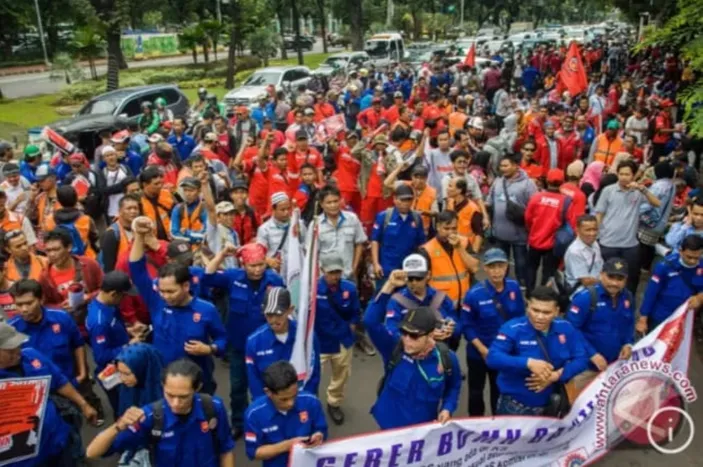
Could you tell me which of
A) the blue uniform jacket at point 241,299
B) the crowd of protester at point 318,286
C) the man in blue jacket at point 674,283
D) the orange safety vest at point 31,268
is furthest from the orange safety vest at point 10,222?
the man in blue jacket at point 674,283

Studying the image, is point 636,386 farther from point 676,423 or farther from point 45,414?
point 45,414

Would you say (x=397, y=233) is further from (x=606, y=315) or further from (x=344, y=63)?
(x=344, y=63)

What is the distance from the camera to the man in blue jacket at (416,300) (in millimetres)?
4441

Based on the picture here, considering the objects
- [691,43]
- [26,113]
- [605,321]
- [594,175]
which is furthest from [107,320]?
[26,113]

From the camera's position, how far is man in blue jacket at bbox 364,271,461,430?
3775 millimetres

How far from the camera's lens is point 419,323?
3750 millimetres

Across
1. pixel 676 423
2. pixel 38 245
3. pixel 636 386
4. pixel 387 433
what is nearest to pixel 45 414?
pixel 387 433

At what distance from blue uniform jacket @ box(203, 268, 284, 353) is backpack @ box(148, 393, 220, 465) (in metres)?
1.53

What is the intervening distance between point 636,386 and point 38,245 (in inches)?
223

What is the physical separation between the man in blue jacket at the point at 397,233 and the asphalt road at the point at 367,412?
3.12 ft

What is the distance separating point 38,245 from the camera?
6.59m

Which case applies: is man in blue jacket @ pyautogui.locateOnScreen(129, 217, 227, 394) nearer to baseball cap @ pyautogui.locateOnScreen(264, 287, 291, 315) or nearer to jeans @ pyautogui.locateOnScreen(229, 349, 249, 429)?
baseball cap @ pyautogui.locateOnScreen(264, 287, 291, 315)

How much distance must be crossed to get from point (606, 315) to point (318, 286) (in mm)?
2172

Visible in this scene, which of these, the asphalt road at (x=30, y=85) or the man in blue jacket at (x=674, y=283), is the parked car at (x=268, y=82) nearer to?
the asphalt road at (x=30, y=85)
